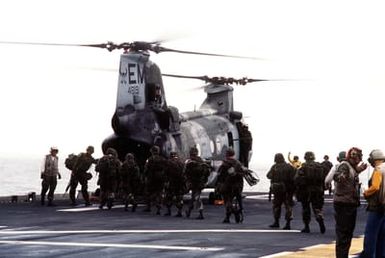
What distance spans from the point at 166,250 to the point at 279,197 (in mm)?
5278

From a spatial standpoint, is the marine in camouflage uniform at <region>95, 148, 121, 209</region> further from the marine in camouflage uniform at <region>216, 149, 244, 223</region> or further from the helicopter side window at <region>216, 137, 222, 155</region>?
the helicopter side window at <region>216, 137, 222, 155</region>

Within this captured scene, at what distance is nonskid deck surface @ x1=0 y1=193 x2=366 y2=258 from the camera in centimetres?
1322

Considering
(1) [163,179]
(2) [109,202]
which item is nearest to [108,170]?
(2) [109,202]

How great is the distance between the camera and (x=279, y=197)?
17953 mm

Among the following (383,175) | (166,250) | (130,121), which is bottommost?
(166,250)

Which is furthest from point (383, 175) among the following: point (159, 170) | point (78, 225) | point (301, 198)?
point (159, 170)

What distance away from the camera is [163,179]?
21719 millimetres

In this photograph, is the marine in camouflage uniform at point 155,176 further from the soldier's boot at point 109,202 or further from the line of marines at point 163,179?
the soldier's boot at point 109,202

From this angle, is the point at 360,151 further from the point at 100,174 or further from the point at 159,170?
the point at 100,174

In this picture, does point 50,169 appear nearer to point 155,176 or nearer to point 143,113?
point 143,113

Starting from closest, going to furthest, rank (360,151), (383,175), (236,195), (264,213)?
1. (383,175)
2. (360,151)
3. (236,195)
4. (264,213)

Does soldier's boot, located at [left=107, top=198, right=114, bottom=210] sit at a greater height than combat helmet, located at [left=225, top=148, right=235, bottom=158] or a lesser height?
lesser

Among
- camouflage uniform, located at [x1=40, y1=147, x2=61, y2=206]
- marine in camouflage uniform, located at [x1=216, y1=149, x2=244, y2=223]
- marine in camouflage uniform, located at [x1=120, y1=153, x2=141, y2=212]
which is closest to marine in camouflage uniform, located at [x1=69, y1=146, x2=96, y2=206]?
camouflage uniform, located at [x1=40, y1=147, x2=61, y2=206]

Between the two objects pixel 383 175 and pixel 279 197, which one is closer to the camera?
pixel 383 175
